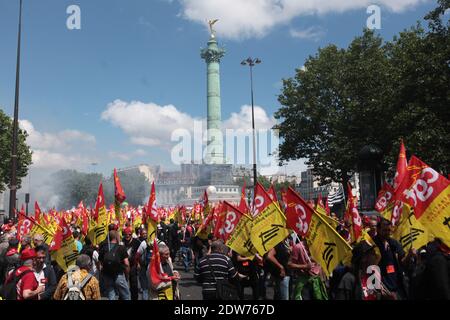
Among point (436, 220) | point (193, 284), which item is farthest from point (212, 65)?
point (436, 220)

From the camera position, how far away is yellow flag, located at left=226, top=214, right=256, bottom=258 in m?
7.92

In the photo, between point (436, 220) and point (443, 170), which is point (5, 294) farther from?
point (443, 170)

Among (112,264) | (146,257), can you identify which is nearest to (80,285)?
(112,264)

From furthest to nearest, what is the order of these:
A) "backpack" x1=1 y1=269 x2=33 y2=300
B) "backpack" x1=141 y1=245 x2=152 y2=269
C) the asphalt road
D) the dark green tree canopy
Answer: the dark green tree canopy
the asphalt road
"backpack" x1=141 y1=245 x2=152 y2=269
"backpack" x1=1 y1=269 x2=33 y2=300

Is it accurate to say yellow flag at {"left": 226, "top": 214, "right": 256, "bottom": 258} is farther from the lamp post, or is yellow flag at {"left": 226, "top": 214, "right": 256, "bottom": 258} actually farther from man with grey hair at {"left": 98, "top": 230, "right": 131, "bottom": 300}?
the lamp post

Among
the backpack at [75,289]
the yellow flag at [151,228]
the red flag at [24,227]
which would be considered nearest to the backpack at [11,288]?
the backpack at [75,289]

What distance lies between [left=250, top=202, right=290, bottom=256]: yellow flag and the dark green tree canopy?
16.0 m

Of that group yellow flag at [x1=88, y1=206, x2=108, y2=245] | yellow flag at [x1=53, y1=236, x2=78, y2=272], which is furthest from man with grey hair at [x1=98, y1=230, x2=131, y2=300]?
yellow flag at [x1=88, y1=206, x2=108, y2=245]

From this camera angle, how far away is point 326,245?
5.59 meters

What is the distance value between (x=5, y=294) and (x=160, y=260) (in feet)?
6.83

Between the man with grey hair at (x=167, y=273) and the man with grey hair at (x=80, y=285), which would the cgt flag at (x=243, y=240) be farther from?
the man with grey hair at (x=80, y=285)

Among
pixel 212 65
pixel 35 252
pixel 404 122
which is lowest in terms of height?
pixel 35 252

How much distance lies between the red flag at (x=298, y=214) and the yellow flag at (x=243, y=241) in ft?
4.48
